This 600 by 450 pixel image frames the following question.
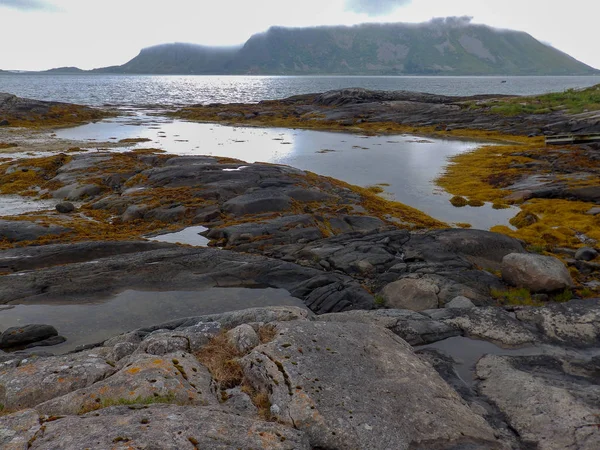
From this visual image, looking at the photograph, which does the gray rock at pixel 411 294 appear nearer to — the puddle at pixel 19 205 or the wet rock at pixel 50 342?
the wet rock at pixel 50 342

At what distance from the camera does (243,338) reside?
11688mm

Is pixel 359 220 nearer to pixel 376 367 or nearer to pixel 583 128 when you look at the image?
pixel 376 367

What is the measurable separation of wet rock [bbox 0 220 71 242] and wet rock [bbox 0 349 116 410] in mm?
16187

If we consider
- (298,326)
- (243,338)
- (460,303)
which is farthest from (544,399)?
(243,338)

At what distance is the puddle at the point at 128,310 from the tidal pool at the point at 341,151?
→ 19.0 meters

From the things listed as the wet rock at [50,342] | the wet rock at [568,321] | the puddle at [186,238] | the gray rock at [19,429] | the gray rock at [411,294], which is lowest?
the wet rock at [50,342]

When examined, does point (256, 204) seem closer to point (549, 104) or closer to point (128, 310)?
point (128, 310)

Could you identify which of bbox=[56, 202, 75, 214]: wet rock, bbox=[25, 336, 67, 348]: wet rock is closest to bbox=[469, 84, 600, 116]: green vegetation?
bbox=[56, 202, 75, 214]: wet rock

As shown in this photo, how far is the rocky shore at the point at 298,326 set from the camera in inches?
337

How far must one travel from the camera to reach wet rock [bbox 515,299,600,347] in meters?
14.5

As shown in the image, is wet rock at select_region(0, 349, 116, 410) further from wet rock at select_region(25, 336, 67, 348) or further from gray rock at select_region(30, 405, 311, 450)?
wet rock at select_region(25, 336, 67, 348)

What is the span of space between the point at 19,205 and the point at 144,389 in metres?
32.0

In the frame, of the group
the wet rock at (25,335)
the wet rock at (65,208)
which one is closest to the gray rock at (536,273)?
the wet rock at (25,335)

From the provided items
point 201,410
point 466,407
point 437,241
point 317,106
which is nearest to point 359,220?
point 437,241
